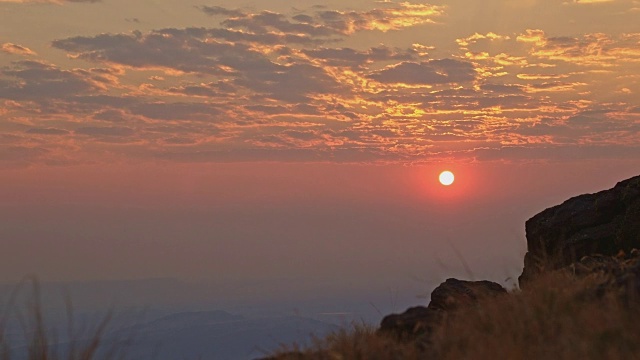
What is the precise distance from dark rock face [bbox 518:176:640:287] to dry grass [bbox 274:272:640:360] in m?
6.78

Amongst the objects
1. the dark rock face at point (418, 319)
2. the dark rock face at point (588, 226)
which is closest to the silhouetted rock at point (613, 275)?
the dark rock face at point (418, 319)

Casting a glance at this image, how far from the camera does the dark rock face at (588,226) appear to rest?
17.1 m

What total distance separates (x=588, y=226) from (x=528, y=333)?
32.9ft


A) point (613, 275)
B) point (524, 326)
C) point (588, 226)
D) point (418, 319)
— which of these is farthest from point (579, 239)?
point (524, 326)

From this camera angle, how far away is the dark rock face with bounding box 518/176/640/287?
1711cm

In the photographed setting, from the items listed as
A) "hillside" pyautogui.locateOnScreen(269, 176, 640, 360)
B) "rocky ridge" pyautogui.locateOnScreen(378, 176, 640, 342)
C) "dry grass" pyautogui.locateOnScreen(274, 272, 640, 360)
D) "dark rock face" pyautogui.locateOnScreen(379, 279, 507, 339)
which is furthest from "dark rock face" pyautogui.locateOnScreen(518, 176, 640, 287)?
"dry grass" pyautogui.locateOnScreen(274, 272, 640, 360)

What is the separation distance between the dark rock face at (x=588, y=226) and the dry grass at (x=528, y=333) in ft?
22.3

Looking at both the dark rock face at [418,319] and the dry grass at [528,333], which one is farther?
the dark rock face at [418,319]

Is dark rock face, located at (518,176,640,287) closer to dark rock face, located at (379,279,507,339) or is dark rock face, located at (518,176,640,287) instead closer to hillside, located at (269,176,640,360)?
hillside, located at (269,176,640,360)

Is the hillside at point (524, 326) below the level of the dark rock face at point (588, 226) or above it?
below

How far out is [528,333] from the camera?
8.66m

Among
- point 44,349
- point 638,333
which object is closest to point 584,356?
point 638,333

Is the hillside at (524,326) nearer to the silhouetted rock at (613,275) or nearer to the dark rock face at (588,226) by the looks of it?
the silhouetted rock at (613,275)

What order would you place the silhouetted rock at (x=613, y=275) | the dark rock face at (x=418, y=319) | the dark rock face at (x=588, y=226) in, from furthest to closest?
1. the dark rock face at (x=588, y=226)
2. the dark rock face at (x=418, y=319)
3. the silhouetted rock at (x=613, y=275)
